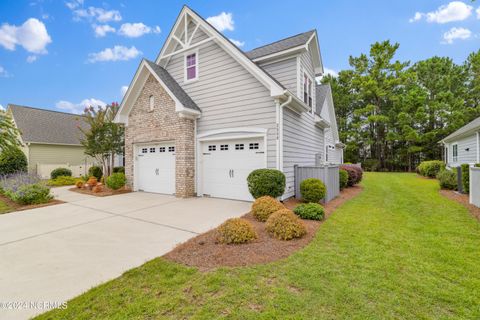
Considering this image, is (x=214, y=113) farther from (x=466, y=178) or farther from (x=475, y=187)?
(x=466, y=178)

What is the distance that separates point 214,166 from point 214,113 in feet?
7.37

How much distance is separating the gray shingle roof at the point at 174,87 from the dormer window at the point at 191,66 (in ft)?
2.29

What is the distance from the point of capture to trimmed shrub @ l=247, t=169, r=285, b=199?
7316mm

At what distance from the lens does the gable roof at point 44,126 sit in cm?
1953

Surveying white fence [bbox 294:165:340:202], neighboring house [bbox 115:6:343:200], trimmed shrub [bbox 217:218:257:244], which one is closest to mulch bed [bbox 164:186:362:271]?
trimmed shrub [bbox 217:218:257:244]

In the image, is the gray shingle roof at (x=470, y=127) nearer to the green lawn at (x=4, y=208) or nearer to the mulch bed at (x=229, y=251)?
the mulch bed at (x=229, y=251)

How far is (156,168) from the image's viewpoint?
11.0 meters

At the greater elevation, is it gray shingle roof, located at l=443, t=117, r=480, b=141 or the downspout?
gray shingle roof, located at l=443, t=117, r=480, b=141

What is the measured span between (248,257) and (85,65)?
1964 cm

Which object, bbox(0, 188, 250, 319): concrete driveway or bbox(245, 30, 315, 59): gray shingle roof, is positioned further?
bbox(245, 30, 315, 59): gray shingle roof

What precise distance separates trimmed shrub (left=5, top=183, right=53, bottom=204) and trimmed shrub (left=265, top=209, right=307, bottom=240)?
9421mm

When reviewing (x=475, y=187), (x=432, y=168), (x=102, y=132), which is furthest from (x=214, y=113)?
(x=432, y=168)

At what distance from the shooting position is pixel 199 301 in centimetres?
269

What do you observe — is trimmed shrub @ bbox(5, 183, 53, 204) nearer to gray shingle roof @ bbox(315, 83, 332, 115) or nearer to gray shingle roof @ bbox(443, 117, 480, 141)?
gray shingle roof @ bbox(315, 83, 332, 115)
